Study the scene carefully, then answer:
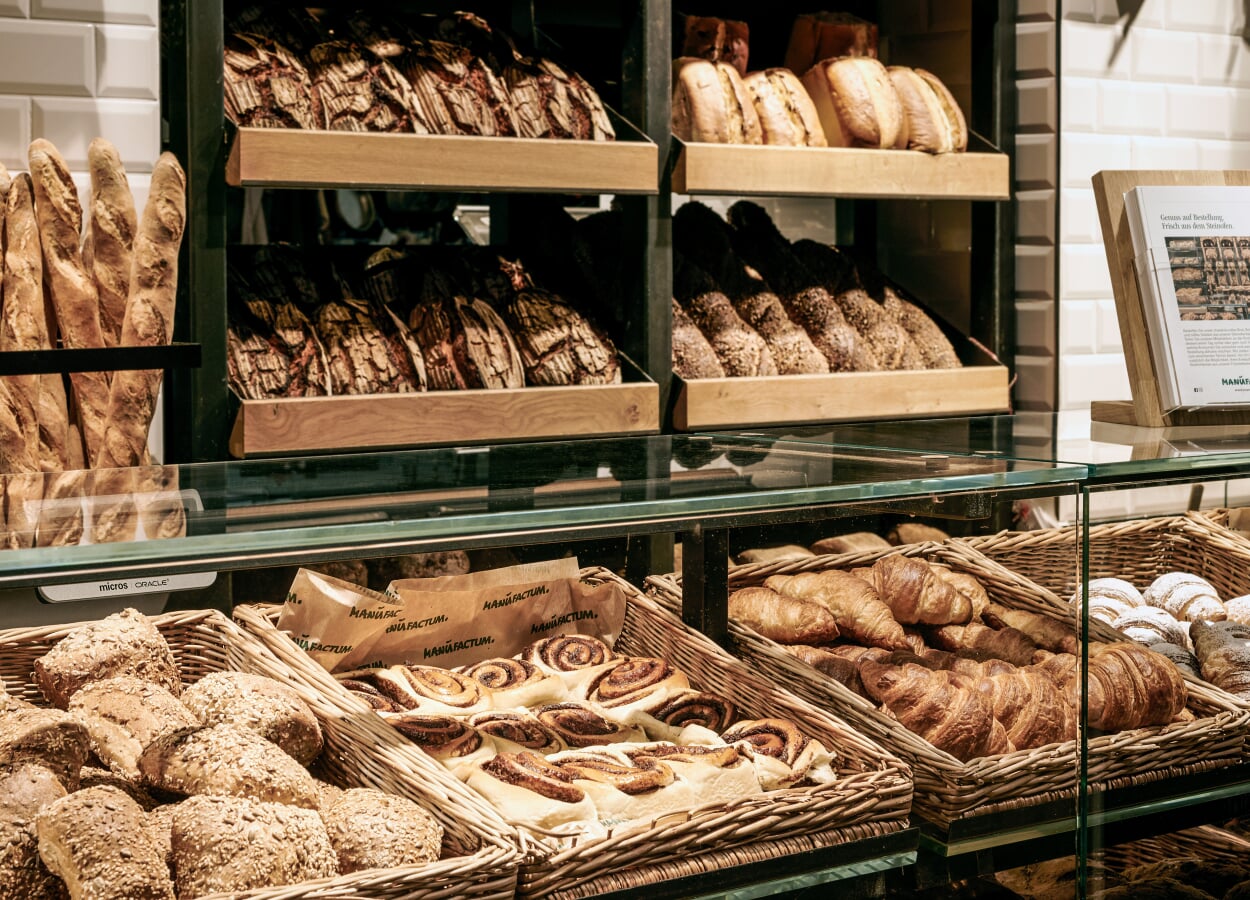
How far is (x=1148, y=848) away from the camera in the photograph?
4.32ft

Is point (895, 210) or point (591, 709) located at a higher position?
point (895, 210)

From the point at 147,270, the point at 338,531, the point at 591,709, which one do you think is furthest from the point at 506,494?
the point at 147,270

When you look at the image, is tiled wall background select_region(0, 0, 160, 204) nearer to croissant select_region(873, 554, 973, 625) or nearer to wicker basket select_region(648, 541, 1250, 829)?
wicker basket select_region(648, 541, 1250, 829)

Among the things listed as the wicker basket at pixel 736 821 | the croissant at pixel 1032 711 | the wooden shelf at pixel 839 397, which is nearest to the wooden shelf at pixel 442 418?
the wooden shelf at pixel 839 397

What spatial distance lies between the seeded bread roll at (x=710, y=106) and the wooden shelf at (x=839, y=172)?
3.7 inches

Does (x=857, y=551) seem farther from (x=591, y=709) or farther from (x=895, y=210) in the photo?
(x=895, y=210)

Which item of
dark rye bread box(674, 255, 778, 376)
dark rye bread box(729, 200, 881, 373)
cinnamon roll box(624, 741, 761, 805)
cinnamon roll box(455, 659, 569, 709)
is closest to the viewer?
cinnamon roll box(624, 741, 761, 805)

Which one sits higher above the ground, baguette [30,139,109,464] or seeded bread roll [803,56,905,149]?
seeded bread roll [803,56,905,149]

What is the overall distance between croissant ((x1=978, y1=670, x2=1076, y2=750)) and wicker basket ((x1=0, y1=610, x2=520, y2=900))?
534 millimetres

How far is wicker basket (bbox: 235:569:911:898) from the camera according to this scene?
3.41 ft

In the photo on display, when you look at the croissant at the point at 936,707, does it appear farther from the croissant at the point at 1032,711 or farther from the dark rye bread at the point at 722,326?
the dark rye bread at the point at 722,326

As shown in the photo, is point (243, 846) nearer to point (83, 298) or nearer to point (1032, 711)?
point (1032, 711)

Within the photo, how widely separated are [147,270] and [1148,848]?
5.27 feet

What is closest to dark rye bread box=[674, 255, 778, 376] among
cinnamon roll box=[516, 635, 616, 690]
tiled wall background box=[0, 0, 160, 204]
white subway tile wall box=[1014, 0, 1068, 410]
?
white subway tile wall box=[1014, 0, 1068, 410]
